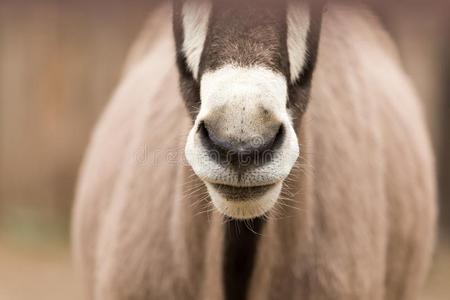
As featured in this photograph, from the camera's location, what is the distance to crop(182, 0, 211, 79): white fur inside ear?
1.71m

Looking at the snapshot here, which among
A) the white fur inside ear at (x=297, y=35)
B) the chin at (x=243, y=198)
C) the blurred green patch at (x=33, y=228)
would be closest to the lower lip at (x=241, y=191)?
the chin at (x=243, y=198)

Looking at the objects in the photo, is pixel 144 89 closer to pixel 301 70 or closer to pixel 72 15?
pixel 301 70

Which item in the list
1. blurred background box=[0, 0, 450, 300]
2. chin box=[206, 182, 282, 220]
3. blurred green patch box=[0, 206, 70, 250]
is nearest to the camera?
chin box=[206, 182, 282, 220]

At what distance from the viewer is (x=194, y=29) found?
175 cm

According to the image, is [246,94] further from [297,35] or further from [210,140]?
[297,35]

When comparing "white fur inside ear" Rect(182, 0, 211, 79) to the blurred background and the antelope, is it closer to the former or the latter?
the antelope

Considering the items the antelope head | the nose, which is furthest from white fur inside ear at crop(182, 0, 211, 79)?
the nose

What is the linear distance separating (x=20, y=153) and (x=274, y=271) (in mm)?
3991

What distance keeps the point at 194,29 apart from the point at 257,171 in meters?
0.40

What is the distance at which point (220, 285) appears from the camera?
192cm

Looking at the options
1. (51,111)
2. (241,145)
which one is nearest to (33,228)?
(51,111)

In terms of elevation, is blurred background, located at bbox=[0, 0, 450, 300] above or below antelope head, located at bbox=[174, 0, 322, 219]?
above

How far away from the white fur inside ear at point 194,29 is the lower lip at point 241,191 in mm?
288

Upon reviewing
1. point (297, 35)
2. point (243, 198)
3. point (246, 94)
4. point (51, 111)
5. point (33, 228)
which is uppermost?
point (51, 111)
